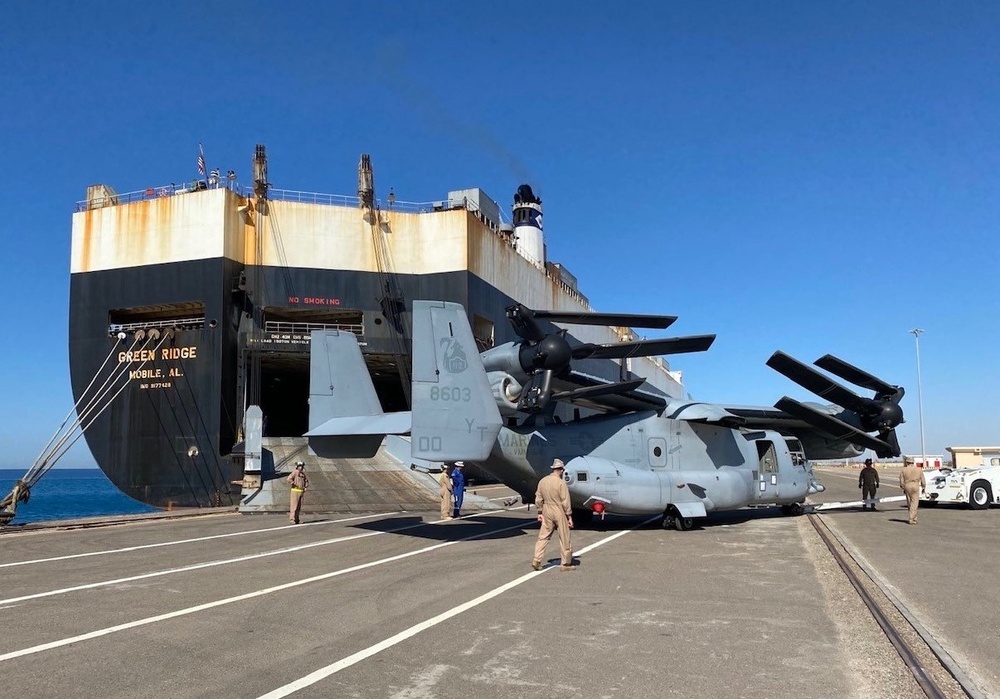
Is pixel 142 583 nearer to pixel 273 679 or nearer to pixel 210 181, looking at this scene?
pixel 273 679

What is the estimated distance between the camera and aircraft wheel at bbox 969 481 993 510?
73.5ft

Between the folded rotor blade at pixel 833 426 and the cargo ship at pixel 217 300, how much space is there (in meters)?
18.1

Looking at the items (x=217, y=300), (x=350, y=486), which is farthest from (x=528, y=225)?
(x=350, y=486)

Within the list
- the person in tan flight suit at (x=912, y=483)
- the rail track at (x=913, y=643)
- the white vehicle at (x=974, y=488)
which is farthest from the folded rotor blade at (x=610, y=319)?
the white vehicle at (x=974, y=488)

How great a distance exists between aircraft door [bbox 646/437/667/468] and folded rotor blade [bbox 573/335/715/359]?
8.36 feet

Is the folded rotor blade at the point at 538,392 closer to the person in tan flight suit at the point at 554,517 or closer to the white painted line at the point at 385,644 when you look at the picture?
the person in tan flight suit at the point at 554,517

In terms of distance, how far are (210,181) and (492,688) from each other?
32.7 m

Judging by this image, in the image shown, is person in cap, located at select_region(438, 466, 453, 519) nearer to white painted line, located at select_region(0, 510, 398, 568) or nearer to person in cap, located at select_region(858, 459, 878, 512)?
white painted line, located at select_region(0, 510, 398, 568)

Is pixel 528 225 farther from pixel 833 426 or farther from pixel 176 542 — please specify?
pixel 176 542

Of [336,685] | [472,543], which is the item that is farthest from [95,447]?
[336,685]

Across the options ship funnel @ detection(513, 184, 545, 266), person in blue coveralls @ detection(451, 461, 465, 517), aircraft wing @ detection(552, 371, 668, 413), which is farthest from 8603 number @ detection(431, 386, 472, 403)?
ship funnel @ detection(513, 184, 545, 266)

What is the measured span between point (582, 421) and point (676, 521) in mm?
3065

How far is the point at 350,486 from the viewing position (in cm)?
2395

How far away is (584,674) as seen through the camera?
566 centimetres
